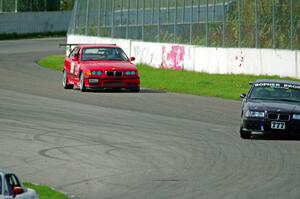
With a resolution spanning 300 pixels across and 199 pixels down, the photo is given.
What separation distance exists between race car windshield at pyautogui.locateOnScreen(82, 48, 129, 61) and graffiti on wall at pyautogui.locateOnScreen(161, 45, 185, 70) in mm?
10049

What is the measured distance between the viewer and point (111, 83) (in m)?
33.5

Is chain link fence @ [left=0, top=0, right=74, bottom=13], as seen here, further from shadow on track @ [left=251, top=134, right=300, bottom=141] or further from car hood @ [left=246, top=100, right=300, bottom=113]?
car hood @ [left=246, top=100, right=300, bottom=113]

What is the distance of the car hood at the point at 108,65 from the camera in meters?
33.3

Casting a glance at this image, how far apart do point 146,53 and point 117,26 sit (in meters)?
4.81

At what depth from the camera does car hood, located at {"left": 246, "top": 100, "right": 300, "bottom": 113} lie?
2144 centimetres

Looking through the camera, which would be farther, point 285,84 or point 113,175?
point 285,84

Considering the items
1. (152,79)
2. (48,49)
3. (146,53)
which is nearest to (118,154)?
(152,79)

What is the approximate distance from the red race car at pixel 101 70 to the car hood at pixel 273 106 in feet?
37.6

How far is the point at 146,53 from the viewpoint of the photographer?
48.6m

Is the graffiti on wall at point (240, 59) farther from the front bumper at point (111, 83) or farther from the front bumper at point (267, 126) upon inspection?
the front bumper at point (267, 126)

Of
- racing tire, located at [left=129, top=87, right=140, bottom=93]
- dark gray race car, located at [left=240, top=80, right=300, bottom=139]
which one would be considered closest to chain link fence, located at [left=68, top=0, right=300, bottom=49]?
racing tire, located at [left=129, top=87, right=140, bottom=93]

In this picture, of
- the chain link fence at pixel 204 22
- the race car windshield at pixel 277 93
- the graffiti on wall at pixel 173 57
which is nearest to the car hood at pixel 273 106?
the race car windshield at pixel 277 93

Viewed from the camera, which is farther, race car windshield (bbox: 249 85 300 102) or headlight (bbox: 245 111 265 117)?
race car windshield (bbox: 249 85 300 102)

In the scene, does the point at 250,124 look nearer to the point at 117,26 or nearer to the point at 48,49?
the point at 117,26
